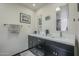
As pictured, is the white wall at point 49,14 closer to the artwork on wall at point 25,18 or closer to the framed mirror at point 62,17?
the framed mirror at point 62,17

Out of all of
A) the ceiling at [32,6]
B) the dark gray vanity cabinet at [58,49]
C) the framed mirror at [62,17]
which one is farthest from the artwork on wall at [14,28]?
the framed mirror at [62,17]

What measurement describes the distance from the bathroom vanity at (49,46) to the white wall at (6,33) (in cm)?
11

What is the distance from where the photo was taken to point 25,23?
153cm

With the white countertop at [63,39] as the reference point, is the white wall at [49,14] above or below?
above

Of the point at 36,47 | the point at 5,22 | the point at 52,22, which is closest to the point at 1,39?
the point at 5,22

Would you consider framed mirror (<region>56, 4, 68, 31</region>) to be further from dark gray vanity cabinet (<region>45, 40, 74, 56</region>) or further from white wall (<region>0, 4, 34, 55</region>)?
white wall (<region>0, 4, 34, 55</region>)

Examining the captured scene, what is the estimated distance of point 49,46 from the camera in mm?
1491

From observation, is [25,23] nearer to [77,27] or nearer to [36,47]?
[36,47]

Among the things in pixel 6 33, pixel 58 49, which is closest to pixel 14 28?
pixel 6 33

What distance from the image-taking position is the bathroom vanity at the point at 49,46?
135cm

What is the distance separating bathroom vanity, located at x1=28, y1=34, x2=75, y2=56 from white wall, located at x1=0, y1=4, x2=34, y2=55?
11 cm

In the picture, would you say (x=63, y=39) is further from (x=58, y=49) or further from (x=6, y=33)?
(x=6, y=33)

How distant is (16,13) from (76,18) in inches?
36.9

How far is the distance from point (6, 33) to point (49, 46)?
27.7 inches
